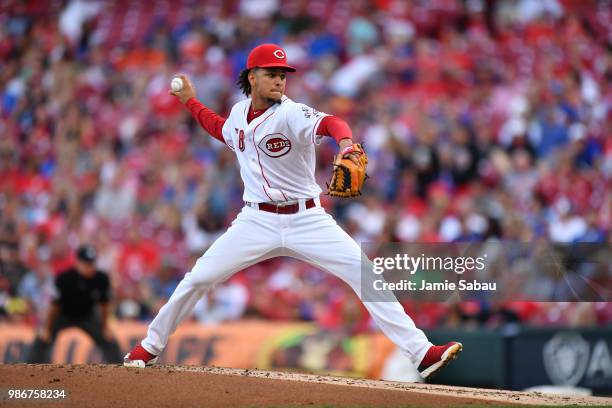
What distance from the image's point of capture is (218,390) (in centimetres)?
623

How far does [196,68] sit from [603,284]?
23.3 ft

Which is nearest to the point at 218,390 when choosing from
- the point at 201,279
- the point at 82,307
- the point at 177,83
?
the point at 201,279

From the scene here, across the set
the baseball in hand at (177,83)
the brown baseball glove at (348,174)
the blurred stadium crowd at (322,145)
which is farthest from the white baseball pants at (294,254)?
the blurred stadium crowd at (322,145)

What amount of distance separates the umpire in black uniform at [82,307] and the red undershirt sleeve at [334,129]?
4626 mm

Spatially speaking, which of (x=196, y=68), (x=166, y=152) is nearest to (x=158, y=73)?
(x=196, y=68)

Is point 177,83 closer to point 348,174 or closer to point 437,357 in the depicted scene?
point 348,174

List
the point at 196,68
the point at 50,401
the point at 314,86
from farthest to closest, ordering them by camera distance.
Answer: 1. the point at 196,68
2. the point at 314,86
3. the point at 50,401

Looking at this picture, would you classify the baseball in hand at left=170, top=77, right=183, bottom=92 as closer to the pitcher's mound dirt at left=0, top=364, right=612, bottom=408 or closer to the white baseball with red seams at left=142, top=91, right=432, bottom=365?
the white baseball with red seams at left=142, top=91, right=432, bottom=365

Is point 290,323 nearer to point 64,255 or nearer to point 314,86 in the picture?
point 64,255

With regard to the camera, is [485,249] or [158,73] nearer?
[485,249]

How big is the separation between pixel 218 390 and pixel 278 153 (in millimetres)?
1424

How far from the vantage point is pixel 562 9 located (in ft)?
46.3

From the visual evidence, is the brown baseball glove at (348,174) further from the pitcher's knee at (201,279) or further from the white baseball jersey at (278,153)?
the pitcher's knee at (201,279)

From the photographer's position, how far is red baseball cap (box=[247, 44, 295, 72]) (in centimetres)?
624
